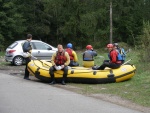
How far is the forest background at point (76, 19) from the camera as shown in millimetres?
41406

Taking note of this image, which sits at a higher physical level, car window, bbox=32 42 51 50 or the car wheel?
car window, bbox=32 42 51 50

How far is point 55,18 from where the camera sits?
46188 millimetres

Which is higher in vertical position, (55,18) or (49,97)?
(55,18)

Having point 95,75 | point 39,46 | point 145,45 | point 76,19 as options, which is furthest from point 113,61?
point 76,19

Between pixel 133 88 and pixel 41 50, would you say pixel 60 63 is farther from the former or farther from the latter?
pixel 41 50

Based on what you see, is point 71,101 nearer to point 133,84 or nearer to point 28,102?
point 28,102

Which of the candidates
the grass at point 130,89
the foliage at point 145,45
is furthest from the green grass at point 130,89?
the foliage at point 145,45

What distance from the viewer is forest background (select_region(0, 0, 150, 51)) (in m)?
41.4

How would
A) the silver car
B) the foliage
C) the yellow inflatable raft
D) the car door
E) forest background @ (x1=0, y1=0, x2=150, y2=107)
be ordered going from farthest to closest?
forest background @ (x1=0, y1=0, x2=150, y2=107)
the car door
the silver car
the foliage
the yellow inflatable raft

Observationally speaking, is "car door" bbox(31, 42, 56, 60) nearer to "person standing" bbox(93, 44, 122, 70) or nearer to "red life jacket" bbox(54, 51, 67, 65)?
"red life jacket" bbox(54, 51, 67, 65)

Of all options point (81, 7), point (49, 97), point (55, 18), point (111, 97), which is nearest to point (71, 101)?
point (49, 97)

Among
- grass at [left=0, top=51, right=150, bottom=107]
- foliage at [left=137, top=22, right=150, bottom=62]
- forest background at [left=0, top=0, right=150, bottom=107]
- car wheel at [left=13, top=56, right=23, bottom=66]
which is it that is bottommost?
grass at [left=0, top=51, right=150, bottom=107]

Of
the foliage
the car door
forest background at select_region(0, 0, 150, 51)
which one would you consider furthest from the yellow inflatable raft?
forest background at select_region(0, 0, 150, 51)

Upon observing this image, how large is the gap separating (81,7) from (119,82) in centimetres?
2962
